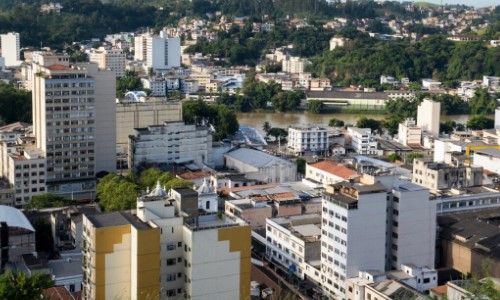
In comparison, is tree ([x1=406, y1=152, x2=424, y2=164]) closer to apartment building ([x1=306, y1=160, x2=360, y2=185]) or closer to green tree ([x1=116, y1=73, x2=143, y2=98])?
apartment building ([x1=306, y1=160, x2=360, y2=185])

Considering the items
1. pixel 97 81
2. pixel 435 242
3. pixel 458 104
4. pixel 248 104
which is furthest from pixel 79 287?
pixel 458 104

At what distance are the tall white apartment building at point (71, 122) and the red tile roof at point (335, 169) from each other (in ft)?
7.09

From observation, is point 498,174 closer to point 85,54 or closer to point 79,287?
point 79,287

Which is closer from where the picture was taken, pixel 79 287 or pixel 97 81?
pixel 79 287

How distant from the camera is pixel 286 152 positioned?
33.5ft

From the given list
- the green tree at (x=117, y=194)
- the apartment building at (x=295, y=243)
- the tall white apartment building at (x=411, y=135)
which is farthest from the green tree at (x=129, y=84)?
the apartment building at (x=295, y=243)

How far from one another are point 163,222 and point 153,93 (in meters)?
11.1

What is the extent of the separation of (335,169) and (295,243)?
90.3 inches

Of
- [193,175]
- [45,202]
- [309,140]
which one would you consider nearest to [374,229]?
[45,202]

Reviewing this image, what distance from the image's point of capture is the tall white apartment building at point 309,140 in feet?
33.1

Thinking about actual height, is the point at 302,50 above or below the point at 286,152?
above

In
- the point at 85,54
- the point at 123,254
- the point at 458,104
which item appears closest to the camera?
Result: the point at 123,254

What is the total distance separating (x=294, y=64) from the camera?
18766 mm

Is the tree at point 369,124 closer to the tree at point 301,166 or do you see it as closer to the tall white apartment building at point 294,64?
the tree at point 301,166
